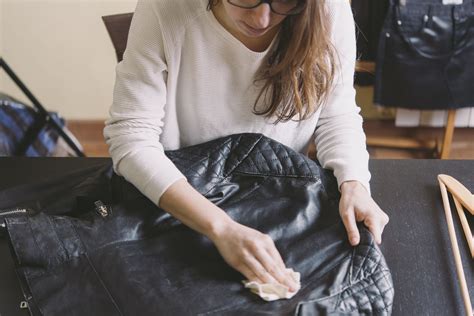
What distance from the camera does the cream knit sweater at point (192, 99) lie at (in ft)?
3.20

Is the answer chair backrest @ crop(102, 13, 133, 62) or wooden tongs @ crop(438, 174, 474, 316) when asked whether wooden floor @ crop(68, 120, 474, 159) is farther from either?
wooden tongs @ crop(438, 174, 474, 316)

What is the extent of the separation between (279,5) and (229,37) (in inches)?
6.1

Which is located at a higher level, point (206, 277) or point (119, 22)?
point (119, 22)

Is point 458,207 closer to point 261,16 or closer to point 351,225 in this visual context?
point 351,225

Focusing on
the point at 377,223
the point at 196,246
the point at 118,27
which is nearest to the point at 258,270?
the point at 196,246

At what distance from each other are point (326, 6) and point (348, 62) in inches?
6.0

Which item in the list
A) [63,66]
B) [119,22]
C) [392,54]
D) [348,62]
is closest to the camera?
[348,62]

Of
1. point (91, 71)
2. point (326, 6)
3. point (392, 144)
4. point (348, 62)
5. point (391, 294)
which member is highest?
point (326, 6)

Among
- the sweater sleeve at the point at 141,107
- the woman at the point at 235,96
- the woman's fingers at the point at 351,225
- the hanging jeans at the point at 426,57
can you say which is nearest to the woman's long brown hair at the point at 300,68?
the woman at the point at 235,96

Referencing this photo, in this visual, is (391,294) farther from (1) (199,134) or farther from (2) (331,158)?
(1) (199,134)

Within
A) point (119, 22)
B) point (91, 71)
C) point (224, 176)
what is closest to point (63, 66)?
point (91, 71)

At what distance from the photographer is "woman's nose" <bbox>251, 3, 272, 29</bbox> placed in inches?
34.8

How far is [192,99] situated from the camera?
3.58 feet

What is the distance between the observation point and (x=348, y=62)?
3.66ft
